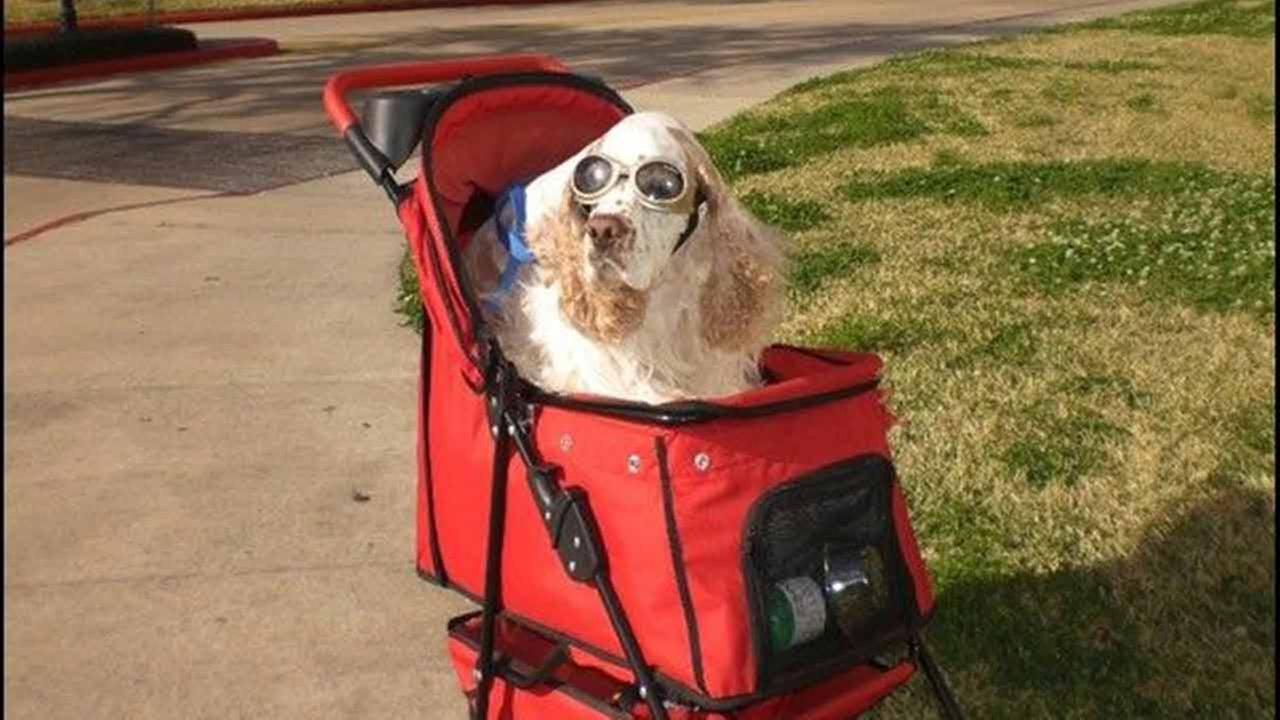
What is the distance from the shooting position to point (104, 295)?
683cm

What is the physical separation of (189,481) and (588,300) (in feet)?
7.34

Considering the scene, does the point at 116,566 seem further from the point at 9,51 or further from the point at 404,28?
the point at 404,28

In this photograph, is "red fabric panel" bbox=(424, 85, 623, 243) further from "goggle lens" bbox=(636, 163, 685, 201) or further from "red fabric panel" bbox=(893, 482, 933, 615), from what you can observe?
"red fabric panel" bbox=(893, 482, 933, 615)

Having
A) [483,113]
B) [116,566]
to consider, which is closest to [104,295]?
[116,566]

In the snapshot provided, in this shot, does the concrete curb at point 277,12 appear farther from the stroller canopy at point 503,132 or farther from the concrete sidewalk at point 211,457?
the stroller canopy at point 503,132

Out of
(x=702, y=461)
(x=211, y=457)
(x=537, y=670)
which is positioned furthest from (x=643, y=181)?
(x=211, y=457)

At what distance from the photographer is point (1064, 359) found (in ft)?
18.2

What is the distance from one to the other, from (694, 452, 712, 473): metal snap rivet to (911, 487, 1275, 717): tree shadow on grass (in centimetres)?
115

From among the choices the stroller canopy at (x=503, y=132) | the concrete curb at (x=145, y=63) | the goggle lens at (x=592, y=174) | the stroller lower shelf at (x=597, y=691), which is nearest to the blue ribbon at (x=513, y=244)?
the stroller canopy at (x=503, y=132)

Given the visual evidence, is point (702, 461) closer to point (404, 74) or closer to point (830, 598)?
point (830, 598)

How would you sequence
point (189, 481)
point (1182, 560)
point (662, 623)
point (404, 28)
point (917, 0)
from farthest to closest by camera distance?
point (917, 0) → point (404, 28) → point (189, 481) → point (1182, 560) → point (662, 623)

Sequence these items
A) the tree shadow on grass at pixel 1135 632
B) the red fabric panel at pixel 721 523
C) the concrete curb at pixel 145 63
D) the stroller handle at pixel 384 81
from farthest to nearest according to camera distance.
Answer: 1. the concrete curb at pixel 145 63
2. the tree shadow on grass at pixel 1135 632
3. the stroller handle at pixel 384 81
4. the red fabric panel at pixel 721 523

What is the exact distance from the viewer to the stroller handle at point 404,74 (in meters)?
3.35

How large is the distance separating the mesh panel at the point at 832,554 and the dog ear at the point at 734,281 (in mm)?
495
